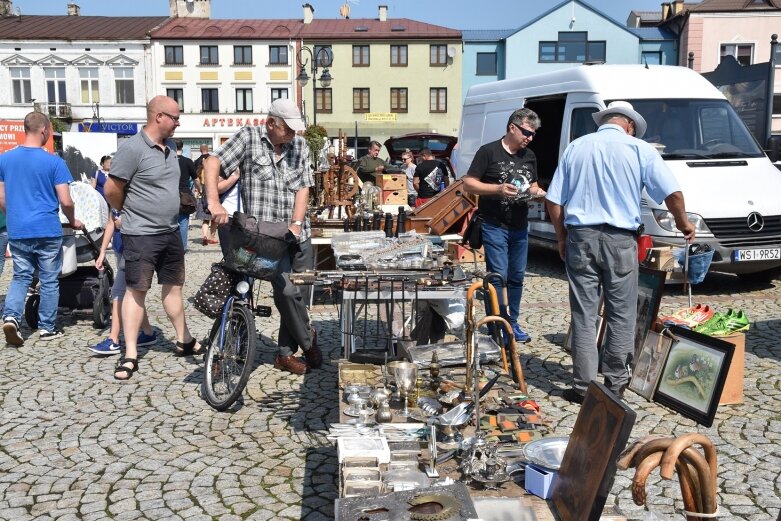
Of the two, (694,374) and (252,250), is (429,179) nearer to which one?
(252,250)

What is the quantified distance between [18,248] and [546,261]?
754cm

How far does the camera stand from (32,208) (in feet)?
23.9

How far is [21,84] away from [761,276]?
52158 mm

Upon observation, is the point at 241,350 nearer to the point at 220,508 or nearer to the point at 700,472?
the point at 220,508

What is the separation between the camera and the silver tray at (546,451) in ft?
10.4

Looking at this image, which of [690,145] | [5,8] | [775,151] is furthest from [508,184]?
[5,8]

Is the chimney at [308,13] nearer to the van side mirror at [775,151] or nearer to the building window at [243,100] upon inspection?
the building window at [243,100]

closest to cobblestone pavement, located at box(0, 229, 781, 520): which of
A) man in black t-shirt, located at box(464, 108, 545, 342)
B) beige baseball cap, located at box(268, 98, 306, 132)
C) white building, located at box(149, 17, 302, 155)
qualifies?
man in black t-shirt, located at box(464, 108, 545, 342)

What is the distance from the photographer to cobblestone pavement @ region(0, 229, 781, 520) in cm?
394

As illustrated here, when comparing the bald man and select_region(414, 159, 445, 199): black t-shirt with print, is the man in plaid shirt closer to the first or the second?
the bald man

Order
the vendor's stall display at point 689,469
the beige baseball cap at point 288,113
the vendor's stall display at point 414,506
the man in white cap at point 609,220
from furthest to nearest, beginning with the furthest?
the beige baseball cap at point 288,113 → the man in white cap at point 609,220 → the vendor's stall display at point 414,506 → the vendor's stall display at point 689,469

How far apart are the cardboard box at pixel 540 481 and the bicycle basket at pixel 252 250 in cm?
271

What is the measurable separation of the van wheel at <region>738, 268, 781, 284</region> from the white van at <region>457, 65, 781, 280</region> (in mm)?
27

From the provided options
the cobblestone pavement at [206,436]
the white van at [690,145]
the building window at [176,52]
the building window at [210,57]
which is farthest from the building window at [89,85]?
the cobblestone pavement at [206,436]
